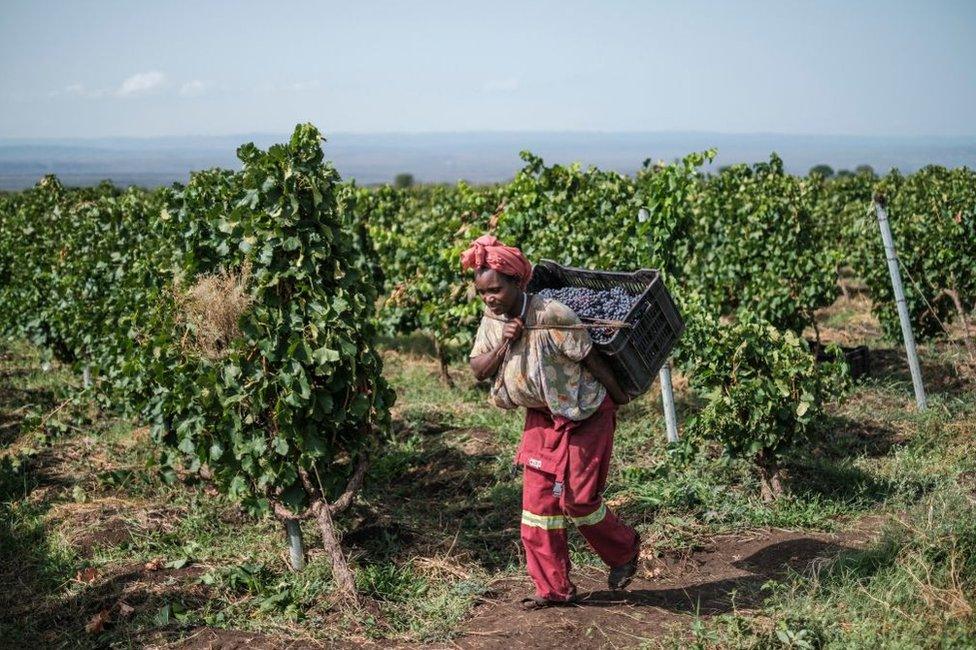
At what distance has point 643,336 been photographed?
4520 mm

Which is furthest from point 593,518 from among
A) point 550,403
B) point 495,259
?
point 495,259

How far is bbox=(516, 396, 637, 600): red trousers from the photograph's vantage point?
436cm

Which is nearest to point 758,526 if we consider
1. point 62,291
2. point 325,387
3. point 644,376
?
point 644,376

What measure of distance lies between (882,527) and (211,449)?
3.59m

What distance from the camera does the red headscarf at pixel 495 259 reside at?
13.6 ft

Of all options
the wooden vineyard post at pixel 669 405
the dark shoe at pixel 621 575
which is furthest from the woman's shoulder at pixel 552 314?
the wooden vineyard post at pixel 669 405

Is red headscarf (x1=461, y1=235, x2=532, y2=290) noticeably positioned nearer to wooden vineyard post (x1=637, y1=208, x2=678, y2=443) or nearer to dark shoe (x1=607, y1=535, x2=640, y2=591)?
dark shoe (x1=607, y1=535, x2=640, y2=591)

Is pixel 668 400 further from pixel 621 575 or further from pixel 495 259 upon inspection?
pixel 495 259

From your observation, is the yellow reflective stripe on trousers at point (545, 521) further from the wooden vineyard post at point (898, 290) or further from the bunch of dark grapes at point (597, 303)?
the wooden vineyard post at point (898, 290)

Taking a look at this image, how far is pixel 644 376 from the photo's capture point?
444cm

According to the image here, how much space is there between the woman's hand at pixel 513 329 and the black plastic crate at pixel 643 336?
1.21 feet

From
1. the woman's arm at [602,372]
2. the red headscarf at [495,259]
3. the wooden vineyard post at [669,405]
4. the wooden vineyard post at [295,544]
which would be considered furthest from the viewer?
the wooden vineyard post at [669,405]

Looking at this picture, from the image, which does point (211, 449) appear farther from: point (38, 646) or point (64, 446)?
point (64, 446)

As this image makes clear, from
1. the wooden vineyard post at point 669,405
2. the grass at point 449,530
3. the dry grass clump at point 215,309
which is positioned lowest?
the grass at point 449,530
